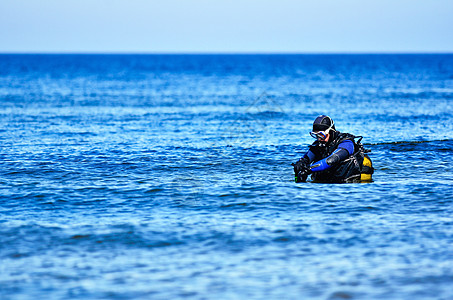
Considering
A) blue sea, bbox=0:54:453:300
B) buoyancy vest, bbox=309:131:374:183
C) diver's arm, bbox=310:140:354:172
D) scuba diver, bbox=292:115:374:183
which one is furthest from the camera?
buoyancy vest, bbox=309:131:374:183

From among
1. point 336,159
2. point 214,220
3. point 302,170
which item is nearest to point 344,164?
point 336,159

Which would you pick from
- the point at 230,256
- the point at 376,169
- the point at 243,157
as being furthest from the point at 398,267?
the point at 243,157

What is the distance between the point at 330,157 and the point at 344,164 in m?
0.86

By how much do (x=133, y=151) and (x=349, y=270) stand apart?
14.0 meters

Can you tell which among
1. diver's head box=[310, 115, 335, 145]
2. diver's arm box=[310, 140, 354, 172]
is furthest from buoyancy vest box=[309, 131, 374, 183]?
diver's head box=[310, 115, 335, 145]

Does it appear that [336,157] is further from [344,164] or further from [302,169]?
[302,169]

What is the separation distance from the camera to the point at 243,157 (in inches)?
796

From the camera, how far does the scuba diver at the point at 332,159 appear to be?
14078 millimetres

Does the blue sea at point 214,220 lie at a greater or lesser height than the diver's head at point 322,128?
lesser

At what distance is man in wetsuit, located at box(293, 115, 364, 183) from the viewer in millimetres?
14070

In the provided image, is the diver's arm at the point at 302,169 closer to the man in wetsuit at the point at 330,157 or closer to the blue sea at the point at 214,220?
the man in wetsuit at the point at 330,157

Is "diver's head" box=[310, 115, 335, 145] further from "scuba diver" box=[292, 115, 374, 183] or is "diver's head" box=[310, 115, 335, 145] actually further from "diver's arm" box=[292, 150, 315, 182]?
"diver's arm" box=[292, 150, 315, 182]

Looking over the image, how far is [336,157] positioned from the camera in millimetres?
14000

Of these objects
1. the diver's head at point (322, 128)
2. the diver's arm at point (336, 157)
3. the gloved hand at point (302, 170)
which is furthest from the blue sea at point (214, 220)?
the diver's head at point (322, 128)
